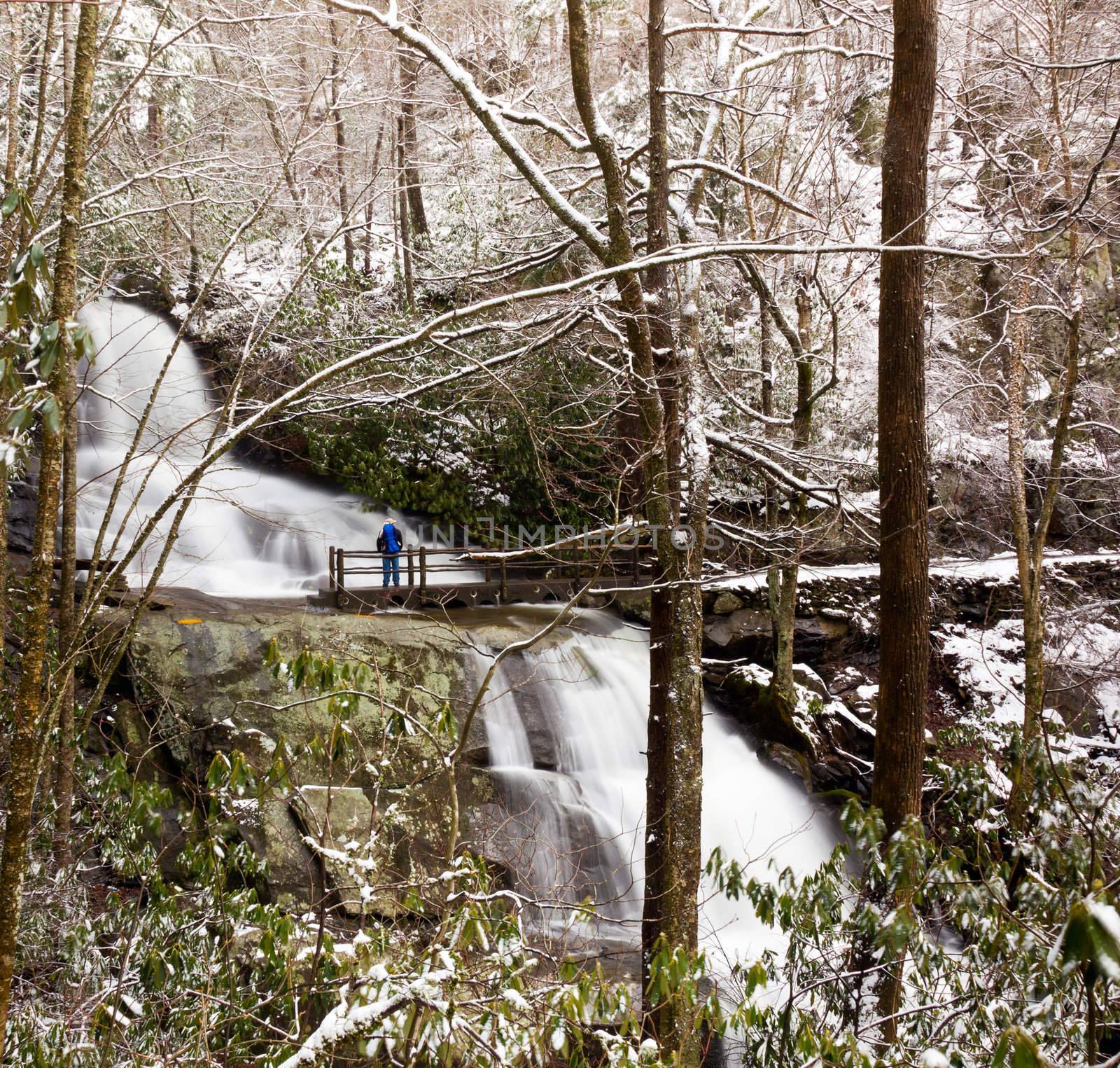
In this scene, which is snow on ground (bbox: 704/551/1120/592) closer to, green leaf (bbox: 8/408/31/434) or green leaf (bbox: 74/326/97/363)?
green leaf (bbox: 74/326/97/363)

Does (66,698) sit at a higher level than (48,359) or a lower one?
lower

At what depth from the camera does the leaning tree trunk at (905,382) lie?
16.4 feet

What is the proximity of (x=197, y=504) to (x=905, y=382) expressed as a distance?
1282cm

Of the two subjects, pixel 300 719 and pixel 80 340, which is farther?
pixel 300 719

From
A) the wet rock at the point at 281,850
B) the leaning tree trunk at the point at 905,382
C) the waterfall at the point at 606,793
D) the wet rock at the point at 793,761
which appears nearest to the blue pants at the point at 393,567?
the waterfall at the point at 606,793

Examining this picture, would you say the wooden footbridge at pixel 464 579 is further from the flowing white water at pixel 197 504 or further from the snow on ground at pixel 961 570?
the snow on ground at pixel 961 570

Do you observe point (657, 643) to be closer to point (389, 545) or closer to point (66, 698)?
point (66, 698)

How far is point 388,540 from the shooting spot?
42.7ft

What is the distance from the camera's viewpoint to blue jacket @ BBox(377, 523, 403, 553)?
1295 centimetres

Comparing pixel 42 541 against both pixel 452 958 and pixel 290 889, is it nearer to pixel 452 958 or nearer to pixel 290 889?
pixel 452 958

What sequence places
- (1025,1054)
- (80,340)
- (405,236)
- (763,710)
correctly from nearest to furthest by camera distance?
(1025,1054) → (80,340) → (763,710) → (405,236)

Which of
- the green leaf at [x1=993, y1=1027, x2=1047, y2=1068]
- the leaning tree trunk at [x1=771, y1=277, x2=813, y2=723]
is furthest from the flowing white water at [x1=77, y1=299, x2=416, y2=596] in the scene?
the green leaf at [x1=993, y1=1027, x2=1047, y2=1068]

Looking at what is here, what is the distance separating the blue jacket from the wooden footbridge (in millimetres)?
285

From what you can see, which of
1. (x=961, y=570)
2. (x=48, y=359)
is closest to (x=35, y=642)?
(x=48, y=359)
